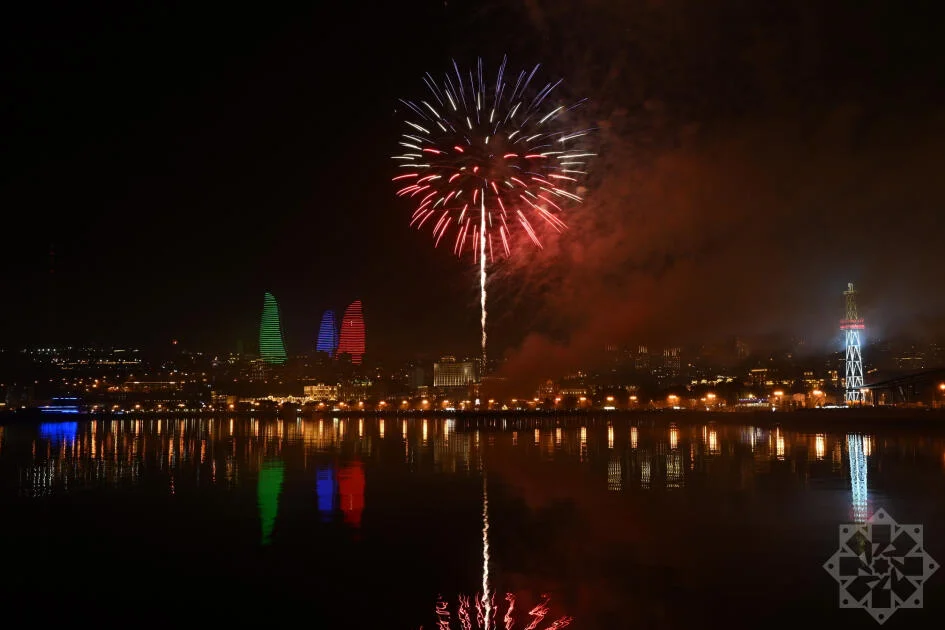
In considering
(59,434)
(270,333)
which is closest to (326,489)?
(59,434)

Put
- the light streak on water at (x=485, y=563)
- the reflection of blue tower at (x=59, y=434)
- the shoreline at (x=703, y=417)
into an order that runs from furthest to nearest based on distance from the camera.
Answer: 1. the shoreline at (x=703, y=417)
2. the reflection of blue tower at (x=59, y=434)
3. the light streak on water at (x=485, y=563)

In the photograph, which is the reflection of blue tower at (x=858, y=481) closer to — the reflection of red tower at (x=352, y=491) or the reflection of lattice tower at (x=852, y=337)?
the reflection of red tower at (x=352, y=491)

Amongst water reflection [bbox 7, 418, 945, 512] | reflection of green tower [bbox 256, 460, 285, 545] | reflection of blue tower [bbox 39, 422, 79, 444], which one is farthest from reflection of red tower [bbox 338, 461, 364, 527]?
reflection of blue tower [bbox 39, 422, 79, 444]

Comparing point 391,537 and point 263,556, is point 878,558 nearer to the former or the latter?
point 391,537

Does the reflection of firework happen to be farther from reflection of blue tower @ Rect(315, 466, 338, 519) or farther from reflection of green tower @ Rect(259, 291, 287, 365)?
reflection of green tower @ Rect(259, 291, 287, 365)

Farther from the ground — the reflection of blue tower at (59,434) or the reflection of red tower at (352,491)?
the reflection of red tower at (352,491)
